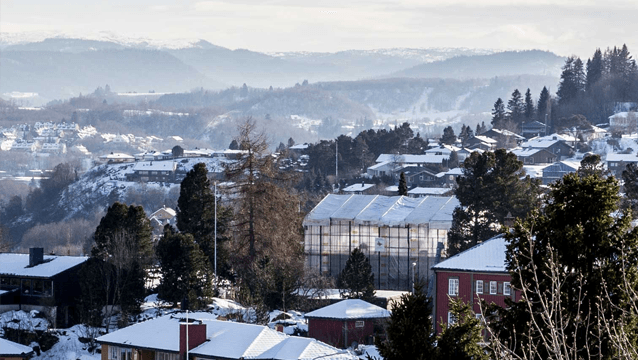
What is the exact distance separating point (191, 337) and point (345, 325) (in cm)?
785

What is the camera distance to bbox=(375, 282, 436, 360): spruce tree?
60.1ft

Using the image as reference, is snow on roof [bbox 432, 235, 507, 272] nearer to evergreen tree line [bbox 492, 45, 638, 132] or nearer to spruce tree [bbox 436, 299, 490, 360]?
spruce tree [bbox 436, 299, 490, 360]

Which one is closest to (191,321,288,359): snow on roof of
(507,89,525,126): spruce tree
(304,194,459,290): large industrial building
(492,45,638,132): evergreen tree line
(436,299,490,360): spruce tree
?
(436,299,490,360): spruce tree

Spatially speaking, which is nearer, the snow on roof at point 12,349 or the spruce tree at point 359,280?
the snow on roof at point 12,349

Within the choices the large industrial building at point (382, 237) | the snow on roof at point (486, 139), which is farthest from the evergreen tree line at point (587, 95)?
the large industrial building at point (382, 237)

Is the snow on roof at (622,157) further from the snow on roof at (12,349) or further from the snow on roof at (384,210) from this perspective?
the snow on roof at (12,349)

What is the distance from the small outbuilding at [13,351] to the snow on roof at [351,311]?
984 centimetres

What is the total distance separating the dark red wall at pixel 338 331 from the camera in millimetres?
41156

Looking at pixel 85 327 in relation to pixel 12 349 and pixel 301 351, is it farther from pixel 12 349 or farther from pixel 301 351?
pixel 301 351

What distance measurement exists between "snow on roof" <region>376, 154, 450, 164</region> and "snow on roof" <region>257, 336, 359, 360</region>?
83.7 m

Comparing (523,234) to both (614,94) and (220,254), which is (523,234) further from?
(614,94)

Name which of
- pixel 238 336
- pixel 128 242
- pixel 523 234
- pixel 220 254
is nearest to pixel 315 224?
pixel 220 254

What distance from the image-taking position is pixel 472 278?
4112cm

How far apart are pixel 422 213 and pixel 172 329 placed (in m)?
24.9
